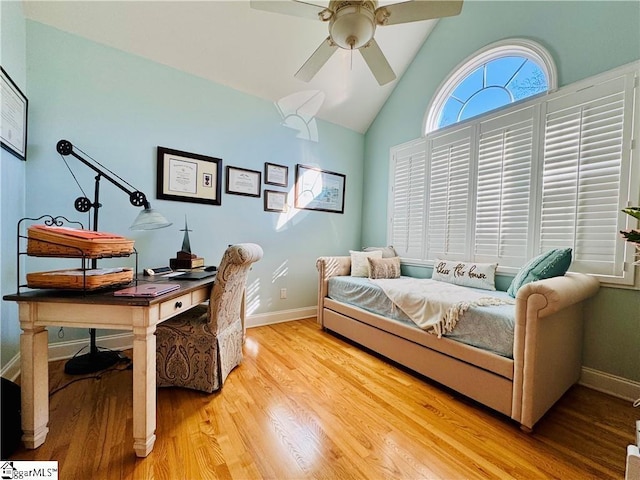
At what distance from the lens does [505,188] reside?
7.83 feet

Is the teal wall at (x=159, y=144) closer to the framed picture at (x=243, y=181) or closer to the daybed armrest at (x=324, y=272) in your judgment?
the framed picture at (x=243, y=181)

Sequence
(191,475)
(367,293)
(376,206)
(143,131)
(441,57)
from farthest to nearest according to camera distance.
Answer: (376,206) < (441,57) < (367,293) < (143,131) < (191,475)

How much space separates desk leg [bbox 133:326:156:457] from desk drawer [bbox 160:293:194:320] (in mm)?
107

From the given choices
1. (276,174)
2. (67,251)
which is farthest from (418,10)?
(67,251)

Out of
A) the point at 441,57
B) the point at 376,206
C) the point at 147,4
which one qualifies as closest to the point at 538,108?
the point at 441,57

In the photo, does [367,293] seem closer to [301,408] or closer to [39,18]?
[301,408]

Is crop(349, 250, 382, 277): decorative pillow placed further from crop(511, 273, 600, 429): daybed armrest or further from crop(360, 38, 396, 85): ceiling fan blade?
crop(360, 38, 396, 85): ceiling fan blade

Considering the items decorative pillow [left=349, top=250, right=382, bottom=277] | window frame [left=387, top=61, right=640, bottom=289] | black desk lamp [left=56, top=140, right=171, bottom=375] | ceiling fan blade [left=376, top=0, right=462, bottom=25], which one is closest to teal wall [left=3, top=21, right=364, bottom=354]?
black desk lamp [left=56, top=140, right=171, bottom=375]

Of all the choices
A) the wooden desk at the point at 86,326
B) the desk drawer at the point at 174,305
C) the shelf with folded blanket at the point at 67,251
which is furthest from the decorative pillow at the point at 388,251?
the shelf with folded blanket at the point at 67,251

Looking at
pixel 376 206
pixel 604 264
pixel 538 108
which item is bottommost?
pixel 604 264

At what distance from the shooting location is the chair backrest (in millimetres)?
1565

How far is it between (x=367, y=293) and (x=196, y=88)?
8.69 feet

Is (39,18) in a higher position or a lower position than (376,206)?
higher

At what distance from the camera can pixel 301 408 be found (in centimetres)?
157
